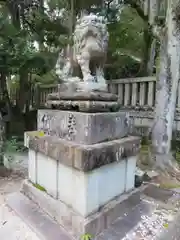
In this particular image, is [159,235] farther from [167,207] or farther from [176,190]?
[176,190]

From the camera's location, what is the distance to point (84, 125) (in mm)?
1634

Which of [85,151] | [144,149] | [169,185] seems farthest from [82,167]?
[144,149]

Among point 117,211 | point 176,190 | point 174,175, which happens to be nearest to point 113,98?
point 117,211

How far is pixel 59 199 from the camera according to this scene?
1826mm

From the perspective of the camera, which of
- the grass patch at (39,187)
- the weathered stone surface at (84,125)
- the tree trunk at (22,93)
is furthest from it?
the tree trunk at (22,93)

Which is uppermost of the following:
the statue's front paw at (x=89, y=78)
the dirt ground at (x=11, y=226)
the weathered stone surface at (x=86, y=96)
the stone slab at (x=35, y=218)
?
the statue's front paw at (x=89, y=78)

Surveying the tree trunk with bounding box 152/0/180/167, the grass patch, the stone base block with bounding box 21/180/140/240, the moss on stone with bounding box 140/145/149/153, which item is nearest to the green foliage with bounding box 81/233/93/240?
the stone base block with bounding box 21/180/140/240

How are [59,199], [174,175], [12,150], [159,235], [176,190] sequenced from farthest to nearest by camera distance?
[174,175], [12,150], [176,190], [59,199], [159,235]

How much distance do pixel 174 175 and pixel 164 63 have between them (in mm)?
1876

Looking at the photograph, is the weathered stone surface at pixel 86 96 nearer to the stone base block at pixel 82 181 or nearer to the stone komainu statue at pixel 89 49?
the stone komainu statue at pixel 89 49

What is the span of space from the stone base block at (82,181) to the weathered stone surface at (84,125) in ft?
0.85

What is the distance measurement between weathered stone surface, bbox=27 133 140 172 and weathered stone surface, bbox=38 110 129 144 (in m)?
0.06

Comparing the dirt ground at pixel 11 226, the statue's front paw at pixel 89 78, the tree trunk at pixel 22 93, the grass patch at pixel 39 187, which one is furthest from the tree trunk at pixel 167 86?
the tree trunk at pixel 22 93

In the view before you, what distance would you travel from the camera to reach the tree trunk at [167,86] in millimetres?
3154
